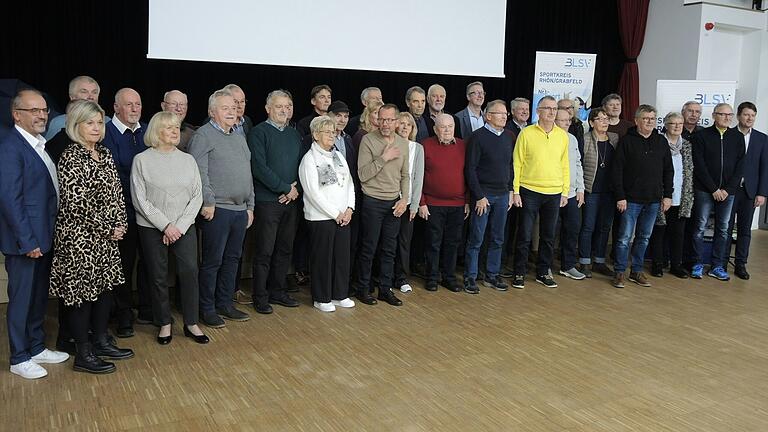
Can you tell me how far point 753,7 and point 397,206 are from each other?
6.53 m

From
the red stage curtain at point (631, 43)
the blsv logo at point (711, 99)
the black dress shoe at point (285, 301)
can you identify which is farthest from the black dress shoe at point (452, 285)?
the red stage curtain at point (631, 43)

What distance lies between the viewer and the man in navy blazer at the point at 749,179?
5.95 meters

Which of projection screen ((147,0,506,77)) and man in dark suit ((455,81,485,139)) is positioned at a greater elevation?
projection screen ((147,0,506,77))

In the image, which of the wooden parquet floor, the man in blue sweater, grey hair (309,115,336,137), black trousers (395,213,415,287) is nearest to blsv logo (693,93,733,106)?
the wooden parquet floor

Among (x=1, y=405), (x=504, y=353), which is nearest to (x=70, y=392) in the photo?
(x=1, y=405)

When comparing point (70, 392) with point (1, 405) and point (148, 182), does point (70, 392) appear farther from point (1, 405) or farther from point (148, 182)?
point (148, 182)

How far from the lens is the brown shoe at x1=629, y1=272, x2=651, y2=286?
5668 millimetres

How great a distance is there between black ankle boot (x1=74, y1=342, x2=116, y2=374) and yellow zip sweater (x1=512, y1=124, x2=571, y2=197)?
3241 millimetres

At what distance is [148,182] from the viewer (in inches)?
144

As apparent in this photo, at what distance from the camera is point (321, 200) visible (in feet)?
14.6

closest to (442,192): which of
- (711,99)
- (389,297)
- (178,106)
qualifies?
(389,297)

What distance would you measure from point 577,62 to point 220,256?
5.34 metres

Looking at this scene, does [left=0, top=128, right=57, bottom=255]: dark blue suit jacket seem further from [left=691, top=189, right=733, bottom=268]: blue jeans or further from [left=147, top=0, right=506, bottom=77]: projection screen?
[left=691, top=189, right=733, bottom=268]: blue jeans

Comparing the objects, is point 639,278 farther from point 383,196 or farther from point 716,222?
point 383,196
